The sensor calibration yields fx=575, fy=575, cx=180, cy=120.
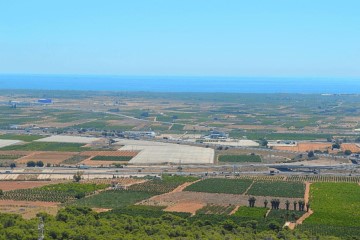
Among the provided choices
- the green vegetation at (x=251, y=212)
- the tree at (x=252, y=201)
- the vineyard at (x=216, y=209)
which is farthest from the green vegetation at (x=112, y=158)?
the green vegetation at (x=251, y=212)

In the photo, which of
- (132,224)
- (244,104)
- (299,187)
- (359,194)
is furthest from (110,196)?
(244,104)

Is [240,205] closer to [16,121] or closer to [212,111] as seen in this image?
[16,121]

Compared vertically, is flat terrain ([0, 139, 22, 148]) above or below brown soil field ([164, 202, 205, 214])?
below

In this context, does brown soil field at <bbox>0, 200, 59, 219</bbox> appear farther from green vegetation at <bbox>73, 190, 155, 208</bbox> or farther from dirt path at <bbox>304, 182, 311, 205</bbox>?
dirt path at <bbox>304, 182, 311, 205</bbox>

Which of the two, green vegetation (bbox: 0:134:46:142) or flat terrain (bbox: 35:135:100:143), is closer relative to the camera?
flat terrain (bbox: 35:135:100:143)

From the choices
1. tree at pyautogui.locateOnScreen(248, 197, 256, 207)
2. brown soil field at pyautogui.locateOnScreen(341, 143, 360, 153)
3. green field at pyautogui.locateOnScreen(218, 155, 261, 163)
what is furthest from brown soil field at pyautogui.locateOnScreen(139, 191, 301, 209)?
brown soil field at pyautogui.locateOnScreen(341, 143, 360, 153)

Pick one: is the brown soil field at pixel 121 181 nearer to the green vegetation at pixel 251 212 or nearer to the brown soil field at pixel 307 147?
the green vegetation at pixel 251 212
